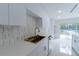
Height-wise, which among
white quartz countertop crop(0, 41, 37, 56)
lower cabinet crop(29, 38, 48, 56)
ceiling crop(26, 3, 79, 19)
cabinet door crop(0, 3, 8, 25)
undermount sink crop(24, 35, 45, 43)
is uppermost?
ceiling crop(26, 3, 79, 19)

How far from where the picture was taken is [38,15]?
7.17ft

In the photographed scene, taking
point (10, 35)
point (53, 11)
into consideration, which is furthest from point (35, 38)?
point (53, 11)

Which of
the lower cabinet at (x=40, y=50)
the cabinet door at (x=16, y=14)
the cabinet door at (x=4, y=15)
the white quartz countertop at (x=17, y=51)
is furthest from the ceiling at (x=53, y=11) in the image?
the white quartz countertop at (x=17, y=51)

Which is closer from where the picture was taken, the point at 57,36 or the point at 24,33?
the point at 57,36

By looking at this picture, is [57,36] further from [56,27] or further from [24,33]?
[24,33]

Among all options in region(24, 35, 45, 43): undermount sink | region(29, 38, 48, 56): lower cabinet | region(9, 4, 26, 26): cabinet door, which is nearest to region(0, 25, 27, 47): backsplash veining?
region(24, 35, 45, 43): undermount sink

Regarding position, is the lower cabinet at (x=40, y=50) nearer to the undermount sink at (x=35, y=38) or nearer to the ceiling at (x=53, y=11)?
the undermount sink at (x=35, y=38)

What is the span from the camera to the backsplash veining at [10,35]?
5.64ft

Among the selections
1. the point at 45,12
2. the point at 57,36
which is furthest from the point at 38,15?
the point at 57,36

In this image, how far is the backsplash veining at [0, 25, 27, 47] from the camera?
1.72 meters

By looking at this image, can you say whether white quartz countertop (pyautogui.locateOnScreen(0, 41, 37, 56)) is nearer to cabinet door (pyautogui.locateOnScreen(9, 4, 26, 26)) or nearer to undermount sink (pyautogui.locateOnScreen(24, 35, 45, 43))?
cabinet door (pyautogui.locateOnScreen(9, 4, 26, 26))

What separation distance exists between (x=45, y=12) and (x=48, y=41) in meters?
0.71

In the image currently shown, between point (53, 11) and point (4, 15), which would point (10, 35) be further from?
point (53, 11)

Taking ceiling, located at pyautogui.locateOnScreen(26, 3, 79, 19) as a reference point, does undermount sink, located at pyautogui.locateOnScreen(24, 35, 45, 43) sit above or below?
below
